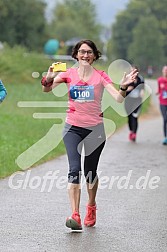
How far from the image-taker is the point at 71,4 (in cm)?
15562

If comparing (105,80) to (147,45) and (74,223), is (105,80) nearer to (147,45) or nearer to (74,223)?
(74,223)

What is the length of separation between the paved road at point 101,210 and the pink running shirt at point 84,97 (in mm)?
1145

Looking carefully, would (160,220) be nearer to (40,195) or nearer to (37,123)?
(40,195)

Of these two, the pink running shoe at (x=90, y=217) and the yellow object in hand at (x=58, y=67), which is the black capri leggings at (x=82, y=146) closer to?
the pink running shoe at (x=90, y=217)

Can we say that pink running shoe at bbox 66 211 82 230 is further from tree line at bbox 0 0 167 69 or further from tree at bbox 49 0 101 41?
tree at bbox 49 0 101 41

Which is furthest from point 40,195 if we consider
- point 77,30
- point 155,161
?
point 77,30

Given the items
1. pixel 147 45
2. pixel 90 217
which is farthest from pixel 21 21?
pixel 90 217

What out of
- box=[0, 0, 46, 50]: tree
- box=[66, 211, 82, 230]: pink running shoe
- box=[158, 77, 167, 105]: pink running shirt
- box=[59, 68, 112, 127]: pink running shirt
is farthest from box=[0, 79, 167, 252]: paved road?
box=[0, 0, 46, 50]: tree

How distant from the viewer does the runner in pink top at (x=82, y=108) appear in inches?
333

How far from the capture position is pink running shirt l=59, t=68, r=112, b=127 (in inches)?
335

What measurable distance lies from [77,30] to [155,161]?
98.1 m

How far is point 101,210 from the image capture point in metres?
9.65

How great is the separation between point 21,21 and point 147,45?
3725 cm

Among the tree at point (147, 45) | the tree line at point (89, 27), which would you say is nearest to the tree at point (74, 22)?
the tree line at point (89, 27)
